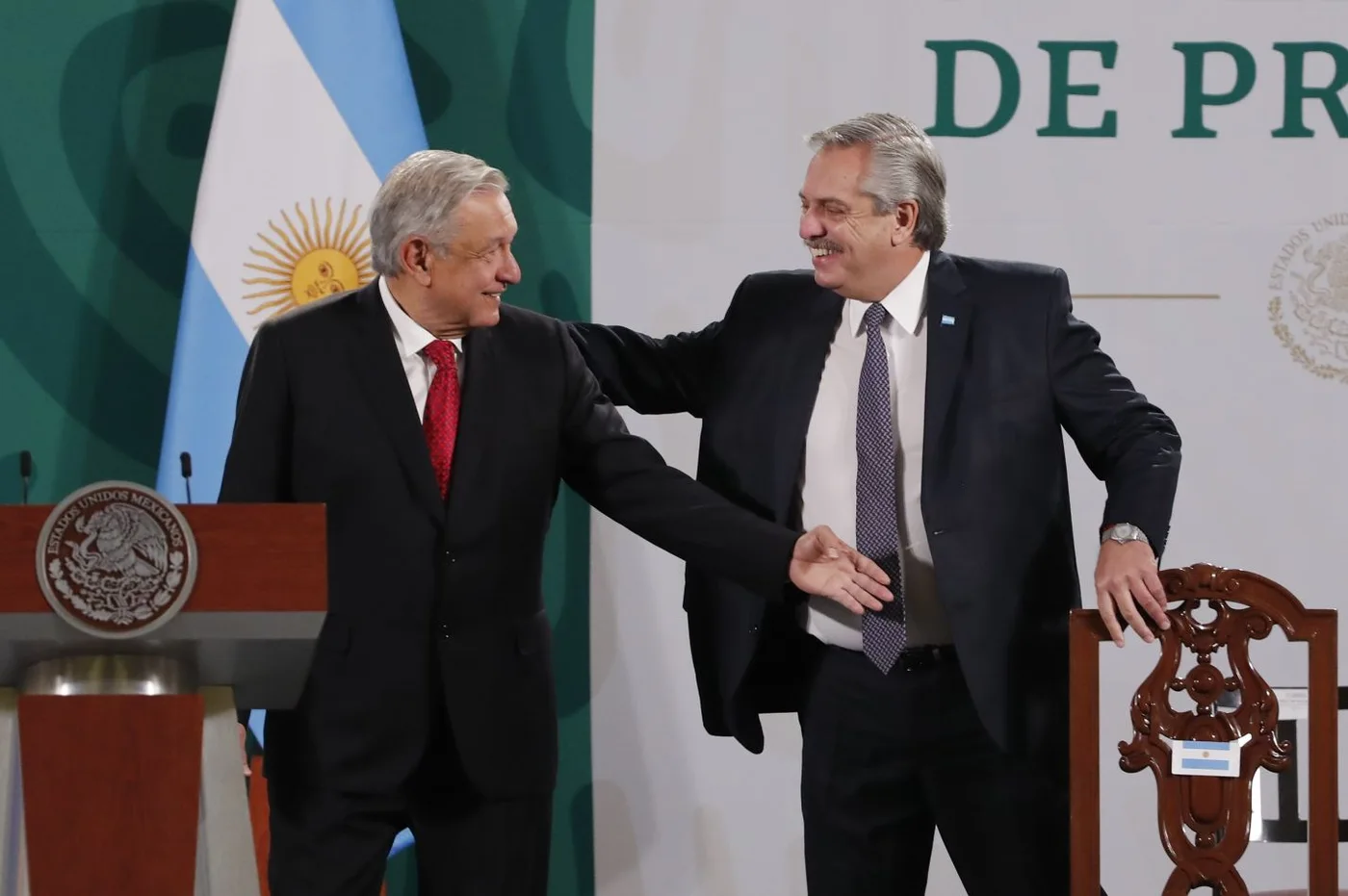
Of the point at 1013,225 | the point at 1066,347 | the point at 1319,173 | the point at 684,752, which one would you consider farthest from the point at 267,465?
the point at 1319,173

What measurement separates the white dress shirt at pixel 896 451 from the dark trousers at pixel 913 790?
58 millimetres

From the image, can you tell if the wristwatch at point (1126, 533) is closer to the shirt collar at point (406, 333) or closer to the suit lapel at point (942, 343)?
the suit lapel at point (942, 343)

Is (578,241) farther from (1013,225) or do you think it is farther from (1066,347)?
(1066,347)

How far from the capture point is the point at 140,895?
1969 mm

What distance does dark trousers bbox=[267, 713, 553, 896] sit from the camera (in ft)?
7.64

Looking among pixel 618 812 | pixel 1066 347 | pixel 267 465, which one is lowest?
pixel 618 812

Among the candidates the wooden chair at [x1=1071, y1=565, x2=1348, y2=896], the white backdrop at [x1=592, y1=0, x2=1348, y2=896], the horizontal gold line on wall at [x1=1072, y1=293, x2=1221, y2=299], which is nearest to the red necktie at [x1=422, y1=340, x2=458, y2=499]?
the wooden chair at [x1=1071, y1=565, x2=1348, y2=896]

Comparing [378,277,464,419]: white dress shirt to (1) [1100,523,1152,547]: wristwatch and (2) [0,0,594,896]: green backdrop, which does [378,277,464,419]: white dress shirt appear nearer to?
(1) [1100,523,1152,547]: wristwatch

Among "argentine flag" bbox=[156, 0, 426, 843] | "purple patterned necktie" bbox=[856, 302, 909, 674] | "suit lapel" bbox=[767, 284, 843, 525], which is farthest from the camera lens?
"argentine flag" bbox=[156, 0, 426, 843]

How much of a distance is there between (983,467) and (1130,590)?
279 mm

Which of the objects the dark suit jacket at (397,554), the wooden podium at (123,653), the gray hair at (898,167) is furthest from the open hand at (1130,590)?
the wooden podium at (123,653)

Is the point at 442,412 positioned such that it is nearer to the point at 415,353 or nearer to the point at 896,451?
the point at 415,353

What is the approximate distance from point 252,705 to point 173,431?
1.49 metres

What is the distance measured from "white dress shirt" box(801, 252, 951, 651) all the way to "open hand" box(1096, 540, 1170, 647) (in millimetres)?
249
